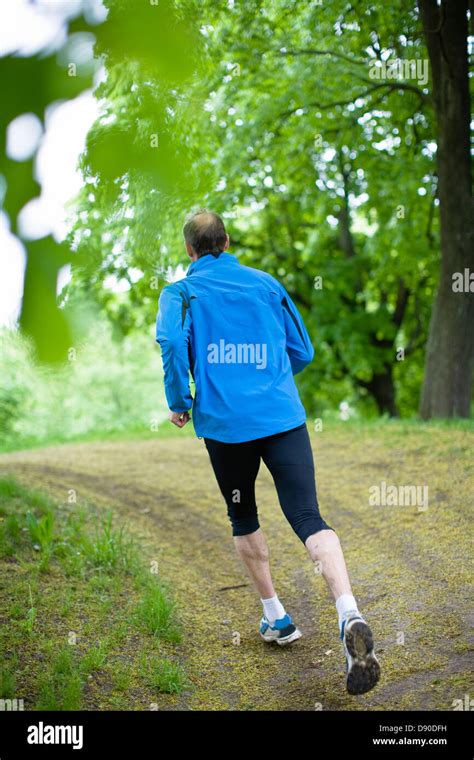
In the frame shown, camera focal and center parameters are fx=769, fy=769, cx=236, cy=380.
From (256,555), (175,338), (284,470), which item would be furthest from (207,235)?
(256,555)

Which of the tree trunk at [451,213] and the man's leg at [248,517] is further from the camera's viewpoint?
the tree trunk at [451,213]

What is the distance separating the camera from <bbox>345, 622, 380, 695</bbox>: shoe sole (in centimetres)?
292

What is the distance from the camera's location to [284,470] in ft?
11.0

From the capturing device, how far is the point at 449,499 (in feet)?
20.1

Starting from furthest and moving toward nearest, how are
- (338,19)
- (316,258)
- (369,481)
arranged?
(316,258) < (338,19) < (369,481)

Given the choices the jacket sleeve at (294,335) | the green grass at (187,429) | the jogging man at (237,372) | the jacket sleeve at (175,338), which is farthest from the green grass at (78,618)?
the green grass at (187,429)

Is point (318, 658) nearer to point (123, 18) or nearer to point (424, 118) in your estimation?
point (123, 18)

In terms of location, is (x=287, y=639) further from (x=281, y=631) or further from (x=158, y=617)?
(x=158, y=617)

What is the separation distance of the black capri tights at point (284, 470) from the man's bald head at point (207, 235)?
2.86ft

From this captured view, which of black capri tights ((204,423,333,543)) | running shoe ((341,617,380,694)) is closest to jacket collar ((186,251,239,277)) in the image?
black capri tights ((204,423,333,543))

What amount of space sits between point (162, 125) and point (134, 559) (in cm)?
439

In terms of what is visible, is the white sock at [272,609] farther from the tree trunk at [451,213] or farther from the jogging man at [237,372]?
the tree trunk at [451,213]

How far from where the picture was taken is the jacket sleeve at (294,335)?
3539 millimetres

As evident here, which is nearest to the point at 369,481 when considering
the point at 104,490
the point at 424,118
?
the point at 104,490
